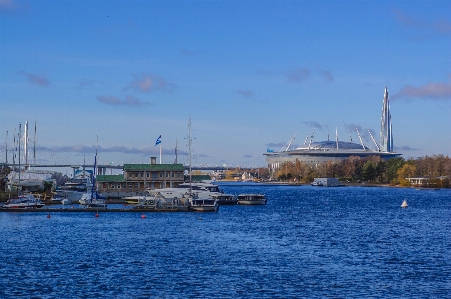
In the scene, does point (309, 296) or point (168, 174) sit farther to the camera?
point (168, 174)

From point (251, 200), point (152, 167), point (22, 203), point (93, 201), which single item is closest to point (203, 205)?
point (93, 201)

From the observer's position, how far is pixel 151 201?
84688mm

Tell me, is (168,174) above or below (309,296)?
above

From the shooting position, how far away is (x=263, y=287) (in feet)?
107

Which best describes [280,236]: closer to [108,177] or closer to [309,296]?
[309,296]

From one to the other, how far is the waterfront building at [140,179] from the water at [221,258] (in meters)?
33.0

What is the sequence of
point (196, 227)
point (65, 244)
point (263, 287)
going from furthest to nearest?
point (196, 227)
point (65, 244)
point (263, 287)

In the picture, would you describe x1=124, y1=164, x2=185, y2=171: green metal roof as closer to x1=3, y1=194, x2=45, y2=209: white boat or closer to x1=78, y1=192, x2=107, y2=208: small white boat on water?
x1=78, y1=192, x2=107, y2=208: small white boat on water

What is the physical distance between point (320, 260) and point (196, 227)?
22.0 meters

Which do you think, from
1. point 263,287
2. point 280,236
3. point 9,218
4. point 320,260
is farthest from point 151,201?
point 263,287

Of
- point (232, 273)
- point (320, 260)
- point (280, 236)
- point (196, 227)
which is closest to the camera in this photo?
point (232, 273)

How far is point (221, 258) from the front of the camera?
41812 millimetres

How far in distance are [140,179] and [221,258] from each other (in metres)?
63.8

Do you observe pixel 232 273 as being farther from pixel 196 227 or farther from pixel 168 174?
pixel 168 174
